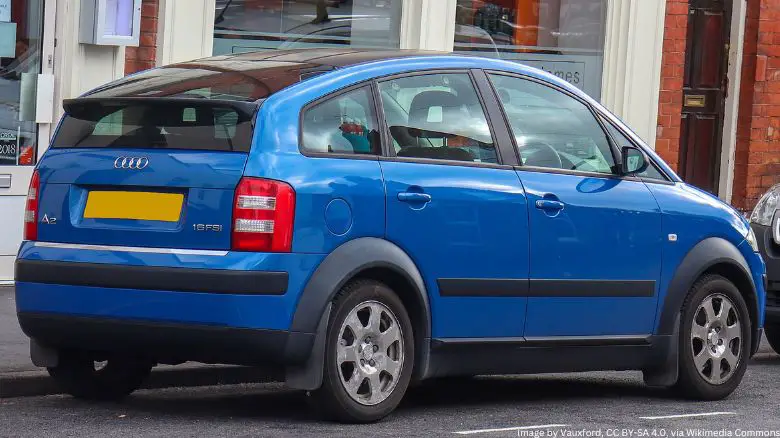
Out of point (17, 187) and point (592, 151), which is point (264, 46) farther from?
point (592, 151)

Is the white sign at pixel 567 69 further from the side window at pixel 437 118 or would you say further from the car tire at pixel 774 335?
the side window at pixel 437 118

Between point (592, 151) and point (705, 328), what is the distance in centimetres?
112

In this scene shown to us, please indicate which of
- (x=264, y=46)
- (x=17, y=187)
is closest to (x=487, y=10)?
(x=264, y=46)

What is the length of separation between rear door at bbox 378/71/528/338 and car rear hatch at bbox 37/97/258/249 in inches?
28.7

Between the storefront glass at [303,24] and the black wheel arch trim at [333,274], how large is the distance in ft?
19.1

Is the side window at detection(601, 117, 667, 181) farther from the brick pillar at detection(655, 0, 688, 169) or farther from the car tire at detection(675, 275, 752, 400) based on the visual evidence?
the brick pillar at detection(655, 0, 688, 169)

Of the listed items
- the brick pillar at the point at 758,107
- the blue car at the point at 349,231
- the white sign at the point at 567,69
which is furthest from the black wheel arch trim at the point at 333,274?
the brick pillar at the point at 758,107

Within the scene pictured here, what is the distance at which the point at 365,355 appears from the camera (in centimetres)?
718

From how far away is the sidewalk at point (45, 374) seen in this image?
8031 mm

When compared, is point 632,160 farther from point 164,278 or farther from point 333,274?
point 164,278

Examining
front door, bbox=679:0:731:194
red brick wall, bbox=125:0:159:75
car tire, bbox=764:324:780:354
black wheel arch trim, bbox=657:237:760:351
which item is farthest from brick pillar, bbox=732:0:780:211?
black wheel arch trim, bbox=657:237:760:351

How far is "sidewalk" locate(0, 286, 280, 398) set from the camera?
803cm

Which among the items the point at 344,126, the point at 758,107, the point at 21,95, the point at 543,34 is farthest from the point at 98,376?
the point at 758,107

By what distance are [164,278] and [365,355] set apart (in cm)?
91
